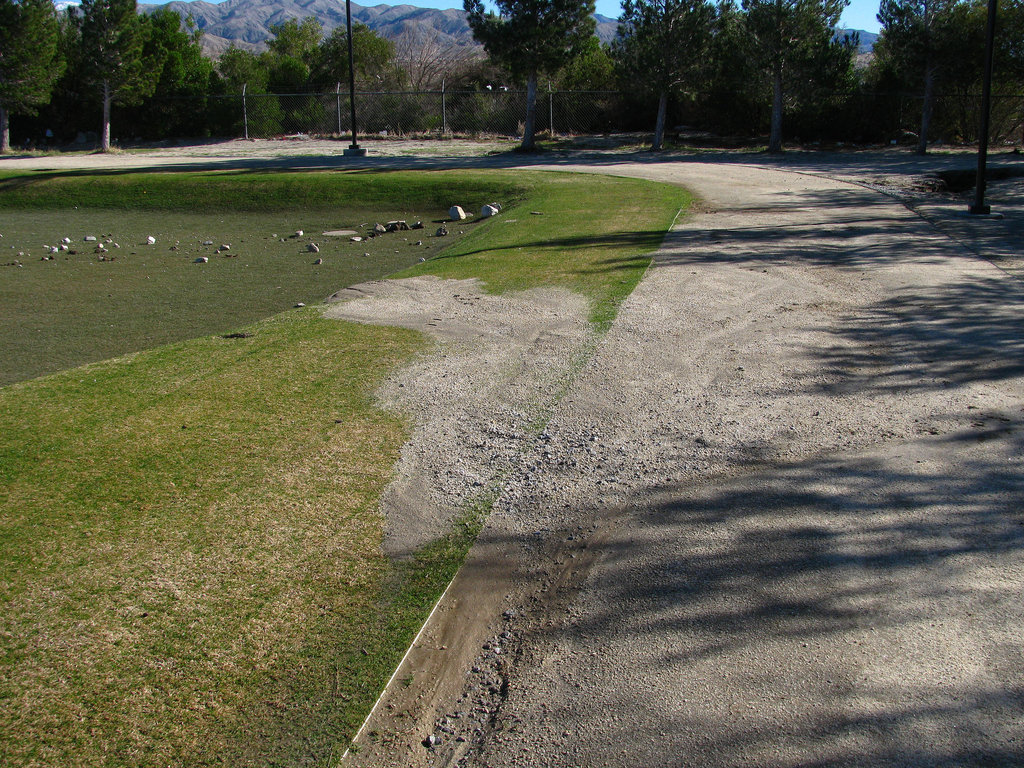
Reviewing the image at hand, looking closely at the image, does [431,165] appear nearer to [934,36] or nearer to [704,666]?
[934,36]

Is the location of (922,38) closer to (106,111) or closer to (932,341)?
(932,341)

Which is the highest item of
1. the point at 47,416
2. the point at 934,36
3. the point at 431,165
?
the point at 934,36

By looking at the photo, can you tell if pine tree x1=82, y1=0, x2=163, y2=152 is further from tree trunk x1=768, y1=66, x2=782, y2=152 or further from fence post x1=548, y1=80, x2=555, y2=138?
tree trunk x1=768, y1=66, x2=782, y2=152

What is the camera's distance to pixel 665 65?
2794 cm

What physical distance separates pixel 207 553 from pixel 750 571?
2.31 m

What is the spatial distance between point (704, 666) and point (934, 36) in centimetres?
2695

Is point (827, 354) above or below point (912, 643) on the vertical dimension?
above

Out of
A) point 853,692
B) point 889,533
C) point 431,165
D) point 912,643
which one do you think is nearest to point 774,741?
point 853,692

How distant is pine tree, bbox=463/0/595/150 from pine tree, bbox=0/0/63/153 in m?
17.8

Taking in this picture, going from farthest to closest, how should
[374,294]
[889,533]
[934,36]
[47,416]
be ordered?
[934,36] < [374,294] < [47,416] < [889,533]

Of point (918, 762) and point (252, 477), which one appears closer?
point (918, 762)

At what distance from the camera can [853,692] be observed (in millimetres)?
2807

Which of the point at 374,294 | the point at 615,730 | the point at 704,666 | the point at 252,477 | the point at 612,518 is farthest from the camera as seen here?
the point at 374,294

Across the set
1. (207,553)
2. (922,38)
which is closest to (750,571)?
(207,553)
